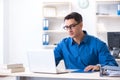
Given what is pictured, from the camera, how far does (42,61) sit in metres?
2.17

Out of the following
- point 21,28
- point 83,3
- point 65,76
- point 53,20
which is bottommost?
point 65,76

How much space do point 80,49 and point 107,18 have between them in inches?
100

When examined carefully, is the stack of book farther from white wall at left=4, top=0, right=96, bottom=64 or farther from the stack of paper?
white wall at left=4, top=0, right=96, bottom=64

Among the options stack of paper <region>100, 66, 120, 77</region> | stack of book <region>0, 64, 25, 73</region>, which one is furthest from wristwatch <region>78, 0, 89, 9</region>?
stack of paper <region>100, 66, 120, 77</region>

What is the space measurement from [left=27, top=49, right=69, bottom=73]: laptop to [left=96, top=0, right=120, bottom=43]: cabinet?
9.60 ft

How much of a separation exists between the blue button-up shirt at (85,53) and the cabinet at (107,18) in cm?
232

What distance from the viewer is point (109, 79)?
1.83m

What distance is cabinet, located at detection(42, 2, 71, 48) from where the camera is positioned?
16.5 feet

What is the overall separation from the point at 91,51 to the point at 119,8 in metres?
2.44

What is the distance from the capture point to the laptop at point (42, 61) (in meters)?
2.11

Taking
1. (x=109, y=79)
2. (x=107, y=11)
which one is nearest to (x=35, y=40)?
(x=107, y=11)

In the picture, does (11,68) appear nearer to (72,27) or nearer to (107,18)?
(72,27)

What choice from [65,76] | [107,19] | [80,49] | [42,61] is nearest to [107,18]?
[107,19]

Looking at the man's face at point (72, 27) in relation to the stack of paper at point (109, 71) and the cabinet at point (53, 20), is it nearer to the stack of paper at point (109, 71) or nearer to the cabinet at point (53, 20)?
the stack of paper at point (109, 71)
